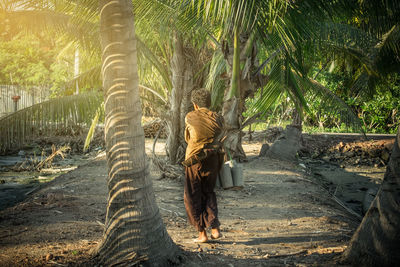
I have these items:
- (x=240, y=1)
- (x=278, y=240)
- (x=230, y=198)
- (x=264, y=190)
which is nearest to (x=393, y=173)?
(x=278, y=240)

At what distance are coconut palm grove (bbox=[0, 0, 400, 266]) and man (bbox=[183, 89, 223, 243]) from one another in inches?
0.9

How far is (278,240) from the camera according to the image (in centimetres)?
454

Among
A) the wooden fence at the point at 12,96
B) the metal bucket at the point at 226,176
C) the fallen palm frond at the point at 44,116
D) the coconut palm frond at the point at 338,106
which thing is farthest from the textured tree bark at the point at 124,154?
the wooden fence at the point at 12,96

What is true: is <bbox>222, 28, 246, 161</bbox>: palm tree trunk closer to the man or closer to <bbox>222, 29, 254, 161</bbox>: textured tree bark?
<bbox>222, 29, 254, 161</bbox>: textured tree bark

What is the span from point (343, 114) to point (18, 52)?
81.1 feet

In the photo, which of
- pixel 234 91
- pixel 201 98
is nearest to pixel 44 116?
pixel 201 98

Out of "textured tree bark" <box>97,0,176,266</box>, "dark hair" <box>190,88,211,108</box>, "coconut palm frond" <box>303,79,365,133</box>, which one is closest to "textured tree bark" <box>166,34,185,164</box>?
"coconut palm frond" <box>303,79,365,133</box>

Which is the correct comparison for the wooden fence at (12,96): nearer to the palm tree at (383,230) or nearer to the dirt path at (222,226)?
the dirt path at (222,226)

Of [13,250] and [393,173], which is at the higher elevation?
[393,173]

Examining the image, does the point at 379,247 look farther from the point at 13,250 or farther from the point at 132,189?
the point at 13,250

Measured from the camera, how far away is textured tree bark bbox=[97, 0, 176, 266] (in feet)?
10.5

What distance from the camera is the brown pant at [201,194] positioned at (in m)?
4.17

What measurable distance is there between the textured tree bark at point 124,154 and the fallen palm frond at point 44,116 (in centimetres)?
285

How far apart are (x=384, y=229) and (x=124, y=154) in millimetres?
2349
